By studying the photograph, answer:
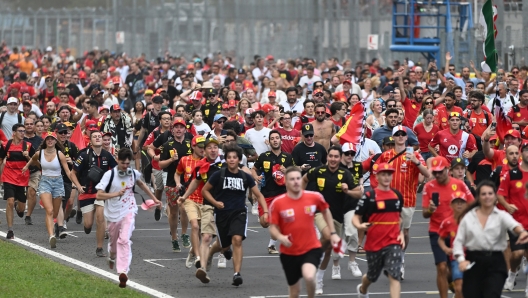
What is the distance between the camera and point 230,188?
50.1 feet

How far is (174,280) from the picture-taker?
15.9 metres

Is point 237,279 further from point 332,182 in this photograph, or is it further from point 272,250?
point 272,250

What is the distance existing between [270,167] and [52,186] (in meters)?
3.71

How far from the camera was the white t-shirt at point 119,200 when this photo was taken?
51.4 ft

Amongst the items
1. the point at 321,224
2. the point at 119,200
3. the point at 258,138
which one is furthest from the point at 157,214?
the point at 321,224

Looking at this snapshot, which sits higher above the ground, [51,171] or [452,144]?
[452,144]

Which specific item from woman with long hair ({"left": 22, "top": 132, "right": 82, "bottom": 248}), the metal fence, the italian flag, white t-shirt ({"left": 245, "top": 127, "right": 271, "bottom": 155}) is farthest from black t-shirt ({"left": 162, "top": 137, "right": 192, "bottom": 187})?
the metal fence

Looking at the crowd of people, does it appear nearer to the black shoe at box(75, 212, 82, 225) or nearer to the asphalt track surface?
the black shoe at box(75, 212, 82, 225)

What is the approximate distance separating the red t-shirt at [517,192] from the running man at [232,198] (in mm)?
2999

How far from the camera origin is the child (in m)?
13.0

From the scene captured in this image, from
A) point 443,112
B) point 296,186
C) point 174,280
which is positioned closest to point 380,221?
point 296,186

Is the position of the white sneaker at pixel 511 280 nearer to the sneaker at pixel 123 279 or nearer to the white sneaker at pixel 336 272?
the white sneaker at pixel 336 272

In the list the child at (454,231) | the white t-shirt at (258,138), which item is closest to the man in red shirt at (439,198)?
the child at (454,231)

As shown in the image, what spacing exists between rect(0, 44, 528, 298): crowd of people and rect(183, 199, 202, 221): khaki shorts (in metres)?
0.02
